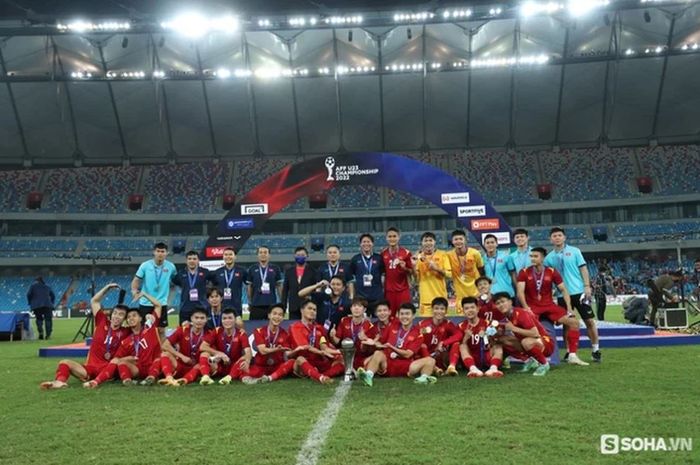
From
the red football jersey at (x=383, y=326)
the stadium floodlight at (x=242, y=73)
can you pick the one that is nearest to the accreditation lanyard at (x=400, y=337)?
the red football jersey at (x=383, y=326)

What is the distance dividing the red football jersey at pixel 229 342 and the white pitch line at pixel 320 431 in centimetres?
195

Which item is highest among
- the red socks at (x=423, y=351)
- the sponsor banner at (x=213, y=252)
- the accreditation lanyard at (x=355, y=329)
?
the sponsor banner at (x=213, y=252)

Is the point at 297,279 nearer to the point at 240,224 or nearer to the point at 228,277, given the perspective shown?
the point at 228,277

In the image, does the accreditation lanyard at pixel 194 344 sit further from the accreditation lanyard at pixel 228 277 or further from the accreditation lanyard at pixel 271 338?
the accreditation lanyard at pixel 228 277

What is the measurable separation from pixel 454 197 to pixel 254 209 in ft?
14.7

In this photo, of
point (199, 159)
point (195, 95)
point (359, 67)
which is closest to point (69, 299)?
point (199, 159)

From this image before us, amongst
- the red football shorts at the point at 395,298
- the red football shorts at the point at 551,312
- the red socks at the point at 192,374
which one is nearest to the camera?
the red socks at the point at 192,374

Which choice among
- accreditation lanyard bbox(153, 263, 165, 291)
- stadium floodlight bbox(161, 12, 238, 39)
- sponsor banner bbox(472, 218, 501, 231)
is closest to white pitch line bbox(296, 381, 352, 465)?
accreditation lanyard bbox(153, 263, 165, 291)

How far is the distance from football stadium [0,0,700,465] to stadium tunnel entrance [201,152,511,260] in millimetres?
52

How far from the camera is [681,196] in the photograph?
123 ft

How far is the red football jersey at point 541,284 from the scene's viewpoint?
810 centimetres

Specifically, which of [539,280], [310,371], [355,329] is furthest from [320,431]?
[539,280]

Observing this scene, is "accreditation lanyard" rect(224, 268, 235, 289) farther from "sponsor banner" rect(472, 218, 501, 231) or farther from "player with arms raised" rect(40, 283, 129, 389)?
"sponsor banner" rect(472, 218, 501, 231)

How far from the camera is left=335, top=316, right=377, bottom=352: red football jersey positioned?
7.63 m
